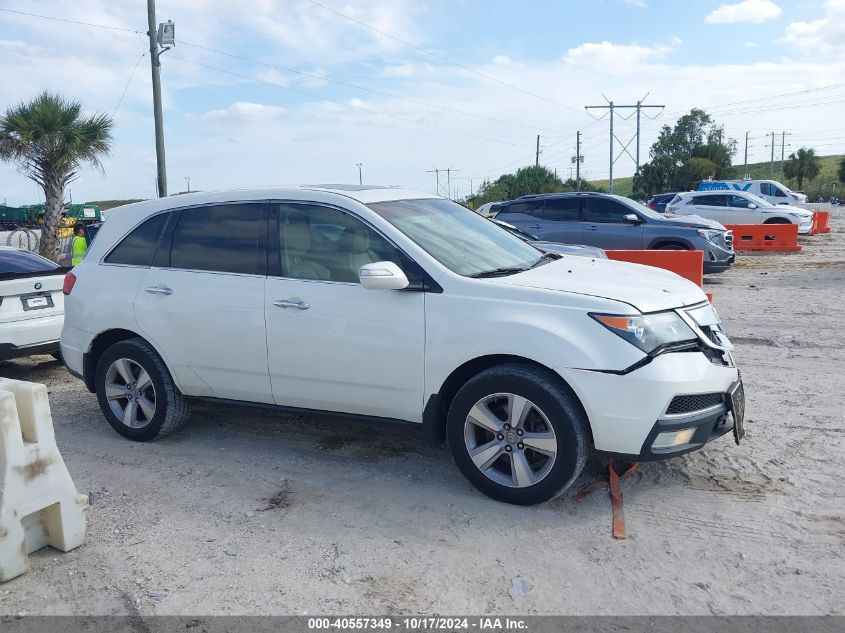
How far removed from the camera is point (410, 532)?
13.4ft

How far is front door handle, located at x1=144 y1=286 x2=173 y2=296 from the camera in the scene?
5321 millimetres

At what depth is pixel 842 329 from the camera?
910 centimetres

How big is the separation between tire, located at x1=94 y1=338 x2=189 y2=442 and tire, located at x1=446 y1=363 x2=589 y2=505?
226 centimetres

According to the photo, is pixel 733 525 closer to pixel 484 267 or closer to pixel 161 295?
pixel 484 267

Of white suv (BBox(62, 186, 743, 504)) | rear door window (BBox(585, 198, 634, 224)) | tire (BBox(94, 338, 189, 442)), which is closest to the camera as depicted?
white suv (BBox(62, 186, 743, 504))

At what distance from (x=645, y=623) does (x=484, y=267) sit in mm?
2300

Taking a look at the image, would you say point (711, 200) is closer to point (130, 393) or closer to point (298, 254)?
point (298, 254)

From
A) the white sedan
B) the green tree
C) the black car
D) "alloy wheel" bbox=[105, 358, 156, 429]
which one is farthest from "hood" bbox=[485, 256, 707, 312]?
the green tree

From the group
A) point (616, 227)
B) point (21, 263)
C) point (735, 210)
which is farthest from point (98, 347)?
point (735, 210)

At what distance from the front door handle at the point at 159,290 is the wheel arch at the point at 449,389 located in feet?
6.95

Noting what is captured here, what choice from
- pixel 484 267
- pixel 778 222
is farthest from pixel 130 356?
pixel 778 222

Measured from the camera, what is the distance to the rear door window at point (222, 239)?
16.8 feet

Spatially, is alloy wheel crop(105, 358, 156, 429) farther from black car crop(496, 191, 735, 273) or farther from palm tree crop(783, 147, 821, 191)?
palm tree crop(783, 147, 821, 191)

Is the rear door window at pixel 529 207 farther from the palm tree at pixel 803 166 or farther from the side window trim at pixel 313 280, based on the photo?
the palm tree at pixel 803 166
